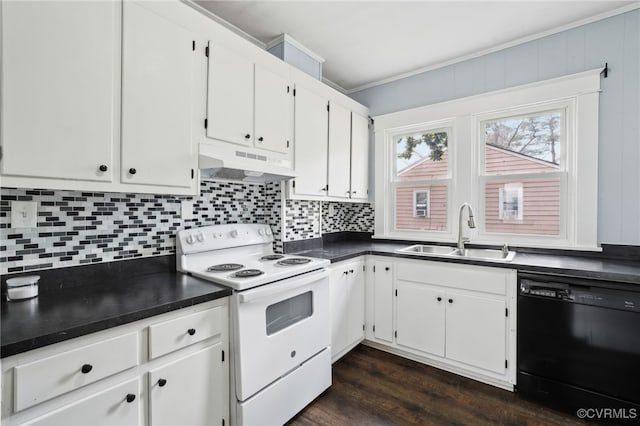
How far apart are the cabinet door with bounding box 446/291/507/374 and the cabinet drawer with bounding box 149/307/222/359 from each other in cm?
171

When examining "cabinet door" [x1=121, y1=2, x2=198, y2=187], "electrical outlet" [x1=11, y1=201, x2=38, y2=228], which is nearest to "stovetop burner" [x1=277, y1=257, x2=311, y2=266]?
"cabinet door" [x1=121, y1=2, x2=198, y2=187]

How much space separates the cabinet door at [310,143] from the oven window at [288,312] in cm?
86

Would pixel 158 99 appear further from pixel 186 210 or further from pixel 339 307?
pixel 339 307

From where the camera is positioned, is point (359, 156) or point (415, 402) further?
point (359, 156)

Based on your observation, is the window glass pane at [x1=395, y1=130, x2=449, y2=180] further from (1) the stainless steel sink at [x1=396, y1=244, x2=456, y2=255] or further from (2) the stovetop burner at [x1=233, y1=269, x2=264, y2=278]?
(2) the stovetop burner at [x1=233, y1=269, x2=264, y2=278]

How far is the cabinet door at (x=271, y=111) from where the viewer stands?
207 cm

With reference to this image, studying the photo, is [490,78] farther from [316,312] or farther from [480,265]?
[316,312]

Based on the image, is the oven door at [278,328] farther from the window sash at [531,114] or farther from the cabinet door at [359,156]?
the window sash at [531,114]

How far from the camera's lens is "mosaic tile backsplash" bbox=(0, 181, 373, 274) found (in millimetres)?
1394

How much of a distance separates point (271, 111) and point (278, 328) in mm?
1479

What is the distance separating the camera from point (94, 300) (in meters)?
1.29

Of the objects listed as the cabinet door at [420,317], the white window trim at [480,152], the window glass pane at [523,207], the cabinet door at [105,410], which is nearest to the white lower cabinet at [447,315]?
the cabinet door at [420,317]

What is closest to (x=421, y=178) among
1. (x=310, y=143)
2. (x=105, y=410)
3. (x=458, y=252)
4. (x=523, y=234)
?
(x=458, y=252)

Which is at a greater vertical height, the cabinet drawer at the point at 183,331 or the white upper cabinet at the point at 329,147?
the white upper cabinet at the point at 329,147
